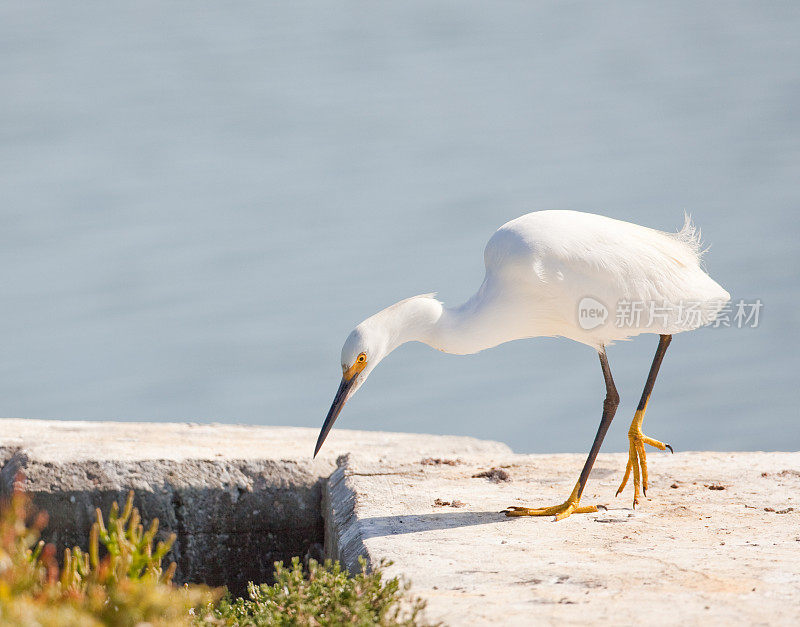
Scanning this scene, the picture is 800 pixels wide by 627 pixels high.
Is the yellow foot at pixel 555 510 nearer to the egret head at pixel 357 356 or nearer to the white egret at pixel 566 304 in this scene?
the white egret at pixel 566 304

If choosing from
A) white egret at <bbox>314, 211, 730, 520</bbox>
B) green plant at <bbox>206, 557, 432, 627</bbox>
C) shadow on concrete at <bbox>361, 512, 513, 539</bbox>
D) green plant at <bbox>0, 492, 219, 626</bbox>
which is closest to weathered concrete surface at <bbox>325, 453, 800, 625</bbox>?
shadow on concrete at <bbox>361, 512, 513, 539</bbox>

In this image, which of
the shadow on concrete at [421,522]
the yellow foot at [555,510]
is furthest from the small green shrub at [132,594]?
the yellow foot at [555,510]

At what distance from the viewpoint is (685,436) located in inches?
404

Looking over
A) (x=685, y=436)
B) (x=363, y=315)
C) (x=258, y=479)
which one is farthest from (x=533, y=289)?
(x=363, y=315)

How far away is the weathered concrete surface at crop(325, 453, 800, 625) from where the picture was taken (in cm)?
306

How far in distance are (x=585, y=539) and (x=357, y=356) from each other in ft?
4.37

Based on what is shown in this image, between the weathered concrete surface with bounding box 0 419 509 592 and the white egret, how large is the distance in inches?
21.0

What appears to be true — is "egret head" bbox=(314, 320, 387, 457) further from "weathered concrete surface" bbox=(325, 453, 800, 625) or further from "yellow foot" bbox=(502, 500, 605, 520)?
"yellow foot" bbox=(502, 500, 605, 520)

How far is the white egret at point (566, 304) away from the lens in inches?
177

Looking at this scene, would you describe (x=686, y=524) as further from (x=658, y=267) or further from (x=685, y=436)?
(x=685, y=436)

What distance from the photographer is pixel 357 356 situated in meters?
4.48

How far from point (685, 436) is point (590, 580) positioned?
7.33 m

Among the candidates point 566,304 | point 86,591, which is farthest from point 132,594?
point 566,304

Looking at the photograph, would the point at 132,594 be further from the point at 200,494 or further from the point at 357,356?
the point at 200,494
